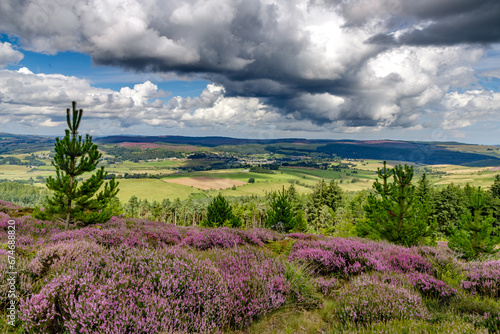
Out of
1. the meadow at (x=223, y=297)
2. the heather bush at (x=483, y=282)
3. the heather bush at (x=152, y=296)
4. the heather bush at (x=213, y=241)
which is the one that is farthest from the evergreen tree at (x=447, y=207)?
the heather bush at (x=152, y=296)

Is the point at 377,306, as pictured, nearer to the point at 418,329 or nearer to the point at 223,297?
the point at 418,329

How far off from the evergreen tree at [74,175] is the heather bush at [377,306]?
37.4 feet

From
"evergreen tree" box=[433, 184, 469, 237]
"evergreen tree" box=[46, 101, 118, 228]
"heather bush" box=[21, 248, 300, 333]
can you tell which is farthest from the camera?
"evergreen tree" box=[433, 184, 469, 237]

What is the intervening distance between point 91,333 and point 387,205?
15.3 m

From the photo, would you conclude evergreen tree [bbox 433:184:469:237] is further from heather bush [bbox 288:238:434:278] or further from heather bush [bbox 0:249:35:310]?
heather bush [bbox 0:249:35:310]

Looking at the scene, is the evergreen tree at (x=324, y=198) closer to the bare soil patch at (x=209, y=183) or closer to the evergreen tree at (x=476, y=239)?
the evergreen tree at (x=476, y=239)

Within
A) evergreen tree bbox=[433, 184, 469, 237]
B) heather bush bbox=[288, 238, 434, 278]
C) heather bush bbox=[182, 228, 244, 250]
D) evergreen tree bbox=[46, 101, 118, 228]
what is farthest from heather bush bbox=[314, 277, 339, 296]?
evergreen tree bbox=[433, 184, 469, 237]

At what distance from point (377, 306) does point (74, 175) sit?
1297 cm

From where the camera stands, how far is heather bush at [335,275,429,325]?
394cm

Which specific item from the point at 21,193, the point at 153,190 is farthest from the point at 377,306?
the point at 21,193

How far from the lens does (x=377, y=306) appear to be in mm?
4059

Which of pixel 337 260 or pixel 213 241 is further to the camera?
pixel 213 241

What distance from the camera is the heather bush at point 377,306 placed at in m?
3.94

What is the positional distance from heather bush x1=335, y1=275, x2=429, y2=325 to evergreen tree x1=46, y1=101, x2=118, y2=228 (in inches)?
449
